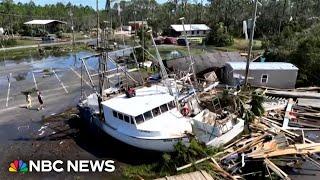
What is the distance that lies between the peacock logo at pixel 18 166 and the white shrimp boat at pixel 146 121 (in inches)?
226

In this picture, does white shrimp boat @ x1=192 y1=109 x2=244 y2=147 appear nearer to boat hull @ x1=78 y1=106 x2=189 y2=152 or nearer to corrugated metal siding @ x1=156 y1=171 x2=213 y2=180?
boat hull @ x1=78 y1=106 x2=189 y2=152

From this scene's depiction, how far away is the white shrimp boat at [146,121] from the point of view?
2153cm

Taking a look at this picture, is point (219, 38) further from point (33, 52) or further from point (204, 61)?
point (33, 52)

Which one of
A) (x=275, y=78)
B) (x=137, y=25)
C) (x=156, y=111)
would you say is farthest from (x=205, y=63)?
(x=137, y=25)

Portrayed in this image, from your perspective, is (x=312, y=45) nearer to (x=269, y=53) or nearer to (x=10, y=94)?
(x=269, y=53)

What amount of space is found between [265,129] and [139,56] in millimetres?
30841

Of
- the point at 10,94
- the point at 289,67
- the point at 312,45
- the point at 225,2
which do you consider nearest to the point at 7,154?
the point at 10,94

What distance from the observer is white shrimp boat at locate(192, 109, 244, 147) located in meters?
21.4

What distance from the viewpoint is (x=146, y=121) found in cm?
2262

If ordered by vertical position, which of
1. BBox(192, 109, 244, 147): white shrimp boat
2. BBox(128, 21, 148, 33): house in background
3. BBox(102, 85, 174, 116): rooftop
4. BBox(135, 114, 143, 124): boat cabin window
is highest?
BBox(128, 21, 148, 33): house in background

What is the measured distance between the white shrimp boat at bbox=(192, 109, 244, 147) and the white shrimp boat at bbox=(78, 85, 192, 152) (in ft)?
2.27

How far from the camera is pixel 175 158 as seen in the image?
20.2 metres

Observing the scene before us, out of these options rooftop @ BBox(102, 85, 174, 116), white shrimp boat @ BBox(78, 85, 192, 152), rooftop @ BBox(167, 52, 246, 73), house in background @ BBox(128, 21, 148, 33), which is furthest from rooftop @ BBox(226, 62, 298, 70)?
house in background @ BBox(128, 21, 148, 33)

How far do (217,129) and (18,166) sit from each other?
40.8 feet
